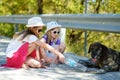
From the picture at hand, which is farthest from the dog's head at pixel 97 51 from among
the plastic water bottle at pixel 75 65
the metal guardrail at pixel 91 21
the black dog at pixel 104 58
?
the metal guardrail at pixel 91 21

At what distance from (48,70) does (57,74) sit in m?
0.41

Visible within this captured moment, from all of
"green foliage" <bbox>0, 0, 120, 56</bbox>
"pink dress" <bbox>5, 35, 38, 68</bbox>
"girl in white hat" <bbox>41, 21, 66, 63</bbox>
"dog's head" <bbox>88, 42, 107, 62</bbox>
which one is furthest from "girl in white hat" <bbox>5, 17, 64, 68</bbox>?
"green foliage" <bbox>0, 0, 120, 56</bbox>

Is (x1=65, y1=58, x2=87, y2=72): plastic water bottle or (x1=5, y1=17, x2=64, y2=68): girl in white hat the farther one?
(x1=65, y1=58, x2=87, y2=72): plastic water bottle

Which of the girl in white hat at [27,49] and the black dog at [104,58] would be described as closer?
the girl in white hat at [27,49]

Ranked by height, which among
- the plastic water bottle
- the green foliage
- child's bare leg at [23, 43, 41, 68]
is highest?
child's bare leg at [23, 43, 41, 68]

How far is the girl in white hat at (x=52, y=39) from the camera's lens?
7.09 m

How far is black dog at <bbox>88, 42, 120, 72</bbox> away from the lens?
22.2 ft

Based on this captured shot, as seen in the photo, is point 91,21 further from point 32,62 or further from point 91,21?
point 32,62

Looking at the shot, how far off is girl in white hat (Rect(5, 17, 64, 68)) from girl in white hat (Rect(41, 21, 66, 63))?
0.25m

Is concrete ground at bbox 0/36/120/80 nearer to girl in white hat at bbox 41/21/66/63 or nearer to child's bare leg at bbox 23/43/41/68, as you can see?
child's bare leg at bbox 23/43/41/68

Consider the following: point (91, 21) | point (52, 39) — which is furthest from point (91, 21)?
point (52, 39)

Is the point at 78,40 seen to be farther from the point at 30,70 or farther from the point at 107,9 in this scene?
the point at 30,70

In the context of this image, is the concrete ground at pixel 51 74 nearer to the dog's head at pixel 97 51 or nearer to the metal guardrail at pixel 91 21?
the dog's head at pixel 97 51

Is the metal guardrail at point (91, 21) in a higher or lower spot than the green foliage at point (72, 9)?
higher
